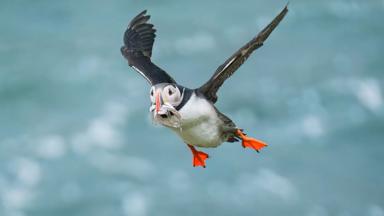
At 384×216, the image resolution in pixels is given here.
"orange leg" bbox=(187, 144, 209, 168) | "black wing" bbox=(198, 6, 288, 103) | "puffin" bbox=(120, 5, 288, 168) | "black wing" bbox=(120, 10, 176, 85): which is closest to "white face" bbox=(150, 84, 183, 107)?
"puffin" bbox=(120, 5, 288, 168)

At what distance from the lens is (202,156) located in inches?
769

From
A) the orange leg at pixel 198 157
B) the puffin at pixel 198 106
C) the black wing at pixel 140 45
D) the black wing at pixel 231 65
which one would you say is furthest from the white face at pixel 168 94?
the orange leg at pixel 198 157

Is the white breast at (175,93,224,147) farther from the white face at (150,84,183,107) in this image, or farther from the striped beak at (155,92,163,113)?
the striped beak at (155,92,163,113)

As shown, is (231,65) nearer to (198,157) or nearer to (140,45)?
(198,157)

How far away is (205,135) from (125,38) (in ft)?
15.6

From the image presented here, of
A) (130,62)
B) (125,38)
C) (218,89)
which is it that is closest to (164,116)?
(218,89)

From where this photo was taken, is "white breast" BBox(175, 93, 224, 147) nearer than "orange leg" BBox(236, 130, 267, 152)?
Yes

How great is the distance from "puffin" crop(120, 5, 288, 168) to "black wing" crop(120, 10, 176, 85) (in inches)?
0.9

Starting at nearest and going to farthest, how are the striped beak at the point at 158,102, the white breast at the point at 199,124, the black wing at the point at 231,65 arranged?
1. the striped beak at the point at 158,102
2. the white breast at the point at 199,124
3. the black wing at the point at 231,65

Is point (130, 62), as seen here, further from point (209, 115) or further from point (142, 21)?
point (209, 115)

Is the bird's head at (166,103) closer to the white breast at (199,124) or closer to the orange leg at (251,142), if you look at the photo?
the white breast at (199,124)

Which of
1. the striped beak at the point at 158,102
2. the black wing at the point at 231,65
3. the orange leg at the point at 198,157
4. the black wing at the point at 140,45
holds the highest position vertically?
the black wing at the point at 140,45

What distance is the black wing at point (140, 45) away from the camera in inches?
768

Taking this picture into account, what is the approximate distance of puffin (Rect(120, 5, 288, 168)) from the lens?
1655cm
